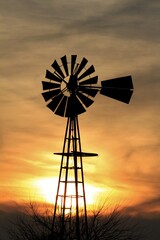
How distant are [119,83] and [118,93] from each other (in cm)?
50

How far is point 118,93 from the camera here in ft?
109

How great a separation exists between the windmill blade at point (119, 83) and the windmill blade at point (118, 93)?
18cm

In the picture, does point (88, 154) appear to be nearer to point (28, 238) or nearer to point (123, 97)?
point (123, 97)

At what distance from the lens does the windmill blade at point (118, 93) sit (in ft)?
109

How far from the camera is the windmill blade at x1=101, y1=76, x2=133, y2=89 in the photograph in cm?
3312

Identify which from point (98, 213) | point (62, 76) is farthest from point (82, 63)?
point (98, 213)

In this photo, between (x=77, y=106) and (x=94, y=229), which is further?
(x=94, y=229)

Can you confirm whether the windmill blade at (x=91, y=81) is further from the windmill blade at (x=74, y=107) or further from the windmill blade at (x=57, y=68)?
the windmill blade at (x=57, y=68)

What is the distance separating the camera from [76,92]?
33.3 metres

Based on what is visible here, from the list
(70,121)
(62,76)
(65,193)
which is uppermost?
(62,76)

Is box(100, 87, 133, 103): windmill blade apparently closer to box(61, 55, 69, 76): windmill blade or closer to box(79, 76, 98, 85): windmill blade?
box(79, 76, 98, 85): windmill blade

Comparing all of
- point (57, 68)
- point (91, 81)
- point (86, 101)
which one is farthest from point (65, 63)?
point (86, 101)

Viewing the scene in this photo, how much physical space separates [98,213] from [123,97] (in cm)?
794

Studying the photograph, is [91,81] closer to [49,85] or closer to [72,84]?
[72,84]
